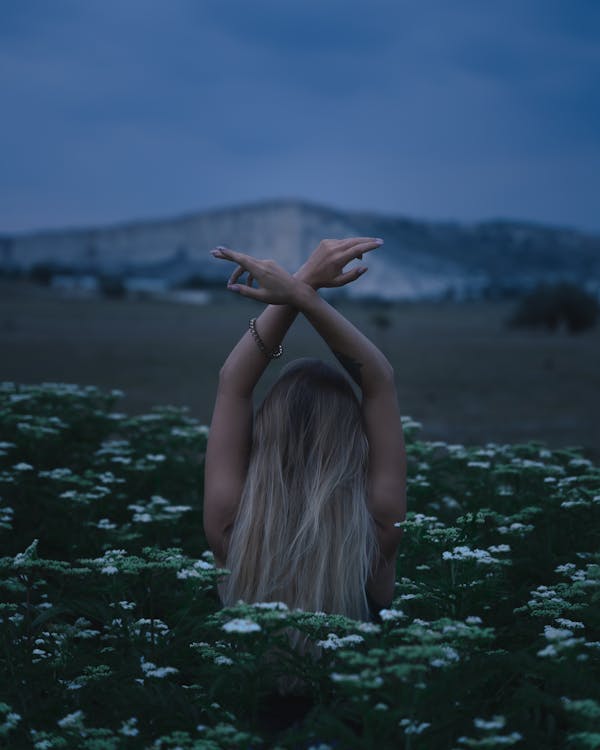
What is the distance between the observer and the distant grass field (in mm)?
16734

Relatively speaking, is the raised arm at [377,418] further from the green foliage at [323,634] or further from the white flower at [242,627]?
the white flower at [242,627]

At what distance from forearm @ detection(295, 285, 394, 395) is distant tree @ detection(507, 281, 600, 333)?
4444 centimetres

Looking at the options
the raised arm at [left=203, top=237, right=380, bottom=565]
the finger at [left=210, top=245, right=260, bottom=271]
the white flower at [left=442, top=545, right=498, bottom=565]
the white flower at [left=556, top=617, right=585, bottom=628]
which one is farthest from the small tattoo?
the white flower at [left=556, top=617, right=585, bottom=628]

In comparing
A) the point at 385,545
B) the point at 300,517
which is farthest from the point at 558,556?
the point at 300,517

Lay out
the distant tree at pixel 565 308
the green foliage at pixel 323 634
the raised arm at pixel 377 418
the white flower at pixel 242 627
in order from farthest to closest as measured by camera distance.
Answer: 1. the distant tree at pixel 565 308
2. the raised arm at pixel 377 418
3. the green foliage at pixel 323 634
4. the white flower at pixel 242 627

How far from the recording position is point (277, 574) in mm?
3439

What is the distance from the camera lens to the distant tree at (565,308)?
1820 inches

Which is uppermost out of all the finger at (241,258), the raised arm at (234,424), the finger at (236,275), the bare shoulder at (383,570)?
the finger at (241,258)

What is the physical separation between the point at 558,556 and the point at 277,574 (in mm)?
2272

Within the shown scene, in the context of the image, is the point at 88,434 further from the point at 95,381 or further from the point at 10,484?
the point at 95,381

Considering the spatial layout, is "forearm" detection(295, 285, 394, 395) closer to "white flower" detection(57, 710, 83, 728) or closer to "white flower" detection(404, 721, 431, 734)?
"white flower" detection(404, 721, 431, 734)

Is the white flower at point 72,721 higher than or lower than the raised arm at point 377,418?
lower

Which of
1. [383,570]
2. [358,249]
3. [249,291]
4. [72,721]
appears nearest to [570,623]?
[383,570]

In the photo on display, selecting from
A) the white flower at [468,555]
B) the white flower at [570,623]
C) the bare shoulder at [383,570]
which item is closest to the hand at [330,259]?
the bare shoulder at [383,570]
